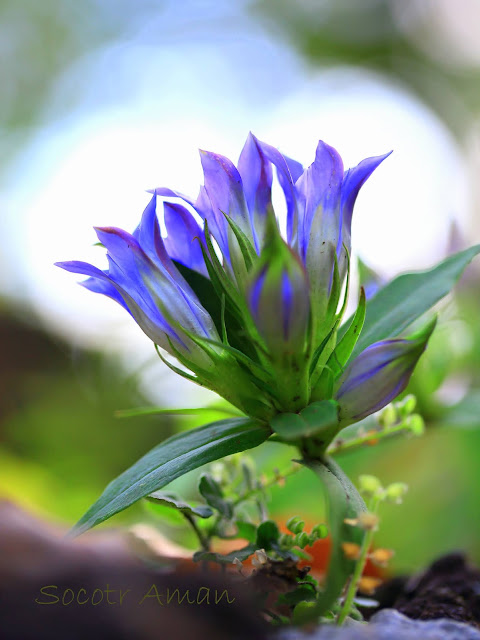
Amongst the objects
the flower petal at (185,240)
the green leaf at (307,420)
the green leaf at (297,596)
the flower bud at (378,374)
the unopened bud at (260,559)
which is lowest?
the green leaf at (297,596)

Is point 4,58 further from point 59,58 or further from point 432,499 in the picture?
point 432,499

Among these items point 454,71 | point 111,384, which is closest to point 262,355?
point 111,384

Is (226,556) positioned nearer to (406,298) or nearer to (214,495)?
(214,495)

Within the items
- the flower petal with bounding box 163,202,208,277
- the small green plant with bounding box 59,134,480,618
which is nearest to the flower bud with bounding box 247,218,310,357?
the small green plant with bounding box 59,134,480,618

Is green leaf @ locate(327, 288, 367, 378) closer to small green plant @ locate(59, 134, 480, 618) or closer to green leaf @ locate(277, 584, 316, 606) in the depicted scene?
small green plant @ locate(59, 134, 480, 618)

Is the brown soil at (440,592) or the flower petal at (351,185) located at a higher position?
the flower petal at (351,185)

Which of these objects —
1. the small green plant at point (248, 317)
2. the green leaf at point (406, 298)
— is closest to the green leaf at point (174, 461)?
the small green plant at point (248, 317)

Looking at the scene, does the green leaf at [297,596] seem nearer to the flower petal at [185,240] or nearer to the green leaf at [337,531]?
the green leaf at [337,531]
